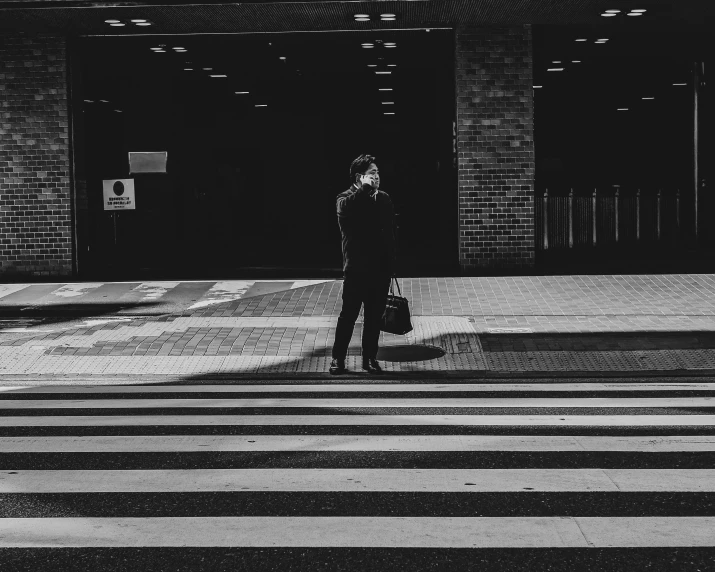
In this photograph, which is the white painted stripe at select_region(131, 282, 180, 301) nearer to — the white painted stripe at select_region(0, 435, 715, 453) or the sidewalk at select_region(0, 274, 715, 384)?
the sidewalk at select_region(0, 274, 715, 384)

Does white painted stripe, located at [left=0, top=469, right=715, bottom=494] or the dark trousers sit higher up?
the dark trousers

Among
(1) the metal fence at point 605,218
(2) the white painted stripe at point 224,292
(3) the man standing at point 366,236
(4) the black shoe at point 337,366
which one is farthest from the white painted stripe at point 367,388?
(1) the metal fence at point 605,218

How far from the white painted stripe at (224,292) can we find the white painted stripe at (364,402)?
17.5 ft

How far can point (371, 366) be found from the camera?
371 inches

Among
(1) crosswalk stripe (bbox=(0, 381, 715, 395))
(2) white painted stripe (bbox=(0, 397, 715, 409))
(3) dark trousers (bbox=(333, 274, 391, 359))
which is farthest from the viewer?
(3) dark trousers (bbox=(333, 274, 391, 359))

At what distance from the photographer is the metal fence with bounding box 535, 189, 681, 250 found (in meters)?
17.2

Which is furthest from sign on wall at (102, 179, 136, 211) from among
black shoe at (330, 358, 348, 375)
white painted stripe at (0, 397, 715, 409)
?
white painted stripe at (0, 397, 715, 409)

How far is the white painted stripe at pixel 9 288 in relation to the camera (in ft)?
47.6

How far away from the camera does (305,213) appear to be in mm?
22297

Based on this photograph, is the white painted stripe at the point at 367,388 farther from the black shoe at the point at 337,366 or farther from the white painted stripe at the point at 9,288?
the white painted stripe at the point at 9,288

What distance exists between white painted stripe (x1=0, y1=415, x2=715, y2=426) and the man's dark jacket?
207 centimetres

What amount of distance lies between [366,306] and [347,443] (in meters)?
2.93

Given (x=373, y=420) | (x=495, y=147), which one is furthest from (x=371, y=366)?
(x=495, y=147)

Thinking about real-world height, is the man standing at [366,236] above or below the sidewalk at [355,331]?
above
